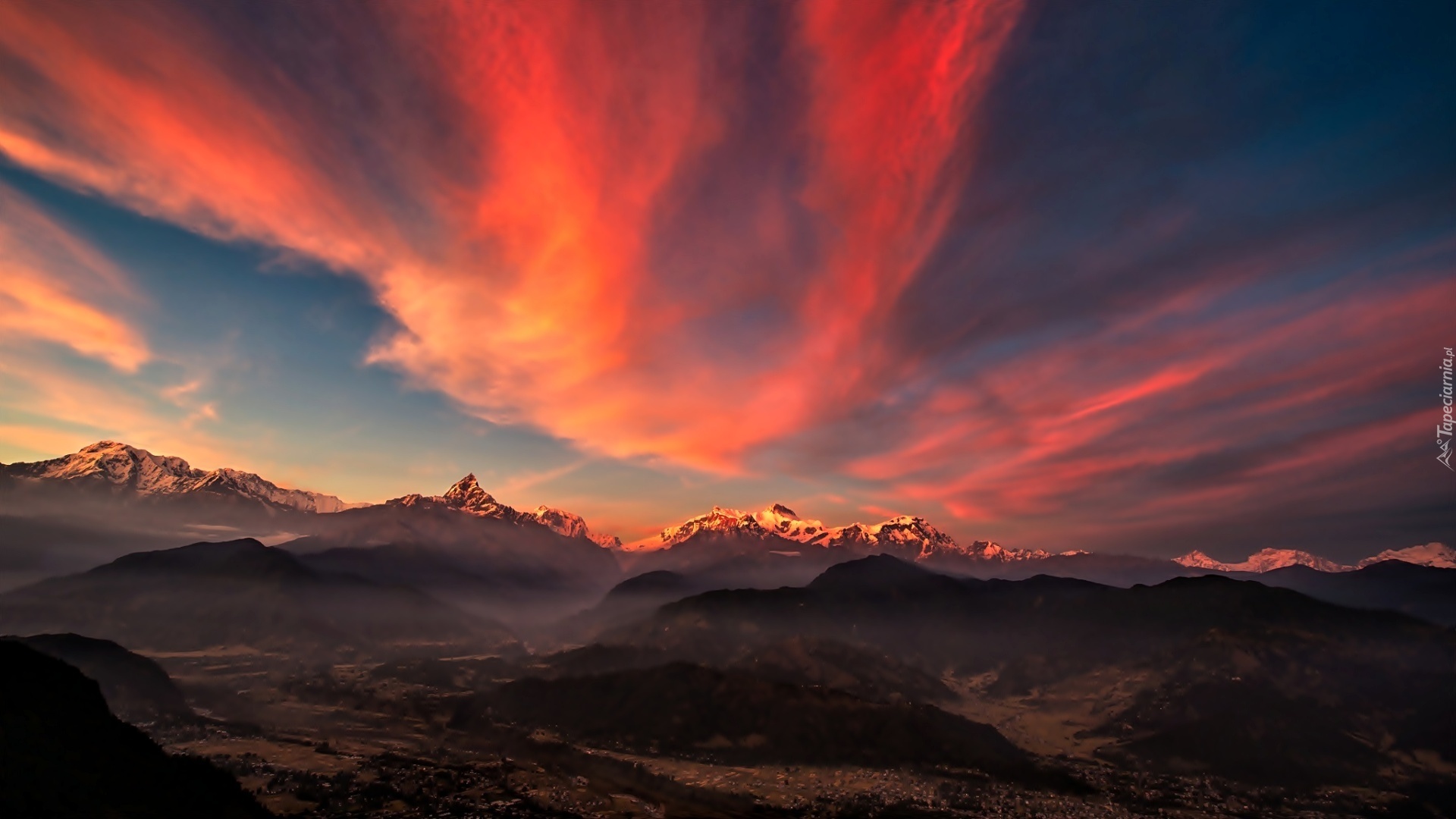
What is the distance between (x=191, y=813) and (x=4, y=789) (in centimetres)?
3048

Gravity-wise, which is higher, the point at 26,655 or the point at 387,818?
the point at 26,655

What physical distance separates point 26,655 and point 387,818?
107282 mm

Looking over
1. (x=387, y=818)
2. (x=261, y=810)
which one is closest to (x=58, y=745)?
(x=261, y=810)

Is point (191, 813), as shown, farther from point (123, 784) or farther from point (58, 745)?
point (58, 745)

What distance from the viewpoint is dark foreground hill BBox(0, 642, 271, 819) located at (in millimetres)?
117688

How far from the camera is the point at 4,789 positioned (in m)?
114

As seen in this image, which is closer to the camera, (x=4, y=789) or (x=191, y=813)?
(x=4, y=789)

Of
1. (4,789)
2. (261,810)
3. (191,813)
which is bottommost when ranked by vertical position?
(261,810)

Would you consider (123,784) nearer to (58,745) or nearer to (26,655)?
(58,745)

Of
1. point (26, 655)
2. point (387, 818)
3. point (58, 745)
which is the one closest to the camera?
point (58, 745)

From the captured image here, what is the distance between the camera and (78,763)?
12838cm

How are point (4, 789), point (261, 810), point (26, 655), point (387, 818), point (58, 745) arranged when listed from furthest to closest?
point (387, 818) → point (261, 810) → point (26, 655) → point (58, 745) → point (4, 789)

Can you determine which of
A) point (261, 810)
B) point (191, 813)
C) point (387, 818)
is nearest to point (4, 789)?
point (191, 813)

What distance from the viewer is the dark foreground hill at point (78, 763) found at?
118 metres
